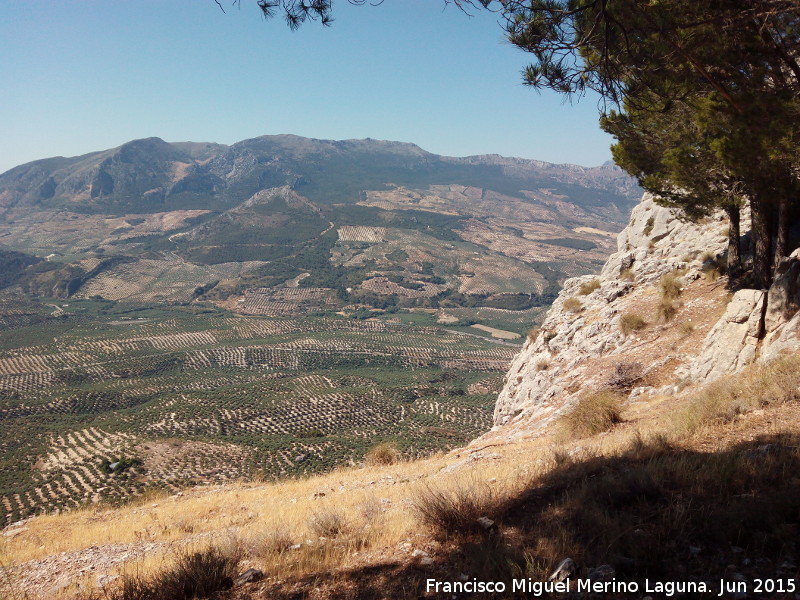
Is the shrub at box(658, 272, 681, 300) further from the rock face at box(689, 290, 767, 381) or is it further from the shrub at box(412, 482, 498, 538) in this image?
the shrub at box(412, 482, 498, 538)

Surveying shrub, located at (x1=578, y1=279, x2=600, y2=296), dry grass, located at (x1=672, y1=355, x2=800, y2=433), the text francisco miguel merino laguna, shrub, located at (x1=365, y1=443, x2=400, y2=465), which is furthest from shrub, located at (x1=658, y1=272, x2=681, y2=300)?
the text francisco miguel merino laguna

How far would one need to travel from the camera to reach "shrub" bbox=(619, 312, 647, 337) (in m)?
15.2

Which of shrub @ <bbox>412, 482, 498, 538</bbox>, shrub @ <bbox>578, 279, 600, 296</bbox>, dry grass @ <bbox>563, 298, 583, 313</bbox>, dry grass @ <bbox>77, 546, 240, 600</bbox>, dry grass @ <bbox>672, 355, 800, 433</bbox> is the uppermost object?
shrub @ <bbox>578, 279, 600, 296</bbox>

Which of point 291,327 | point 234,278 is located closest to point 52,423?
point 291,327

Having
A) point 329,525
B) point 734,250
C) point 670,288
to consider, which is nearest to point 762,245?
point 734,250

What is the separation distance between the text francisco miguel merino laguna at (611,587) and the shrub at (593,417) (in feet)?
21.3

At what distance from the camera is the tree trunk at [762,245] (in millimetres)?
11547

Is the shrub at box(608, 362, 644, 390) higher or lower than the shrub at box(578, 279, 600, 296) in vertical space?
lower

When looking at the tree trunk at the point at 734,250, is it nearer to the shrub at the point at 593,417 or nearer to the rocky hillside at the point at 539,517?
the rocky hillside at the point at 539,517

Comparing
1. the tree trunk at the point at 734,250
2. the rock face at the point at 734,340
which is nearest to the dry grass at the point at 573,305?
the tree trunk at the point at 734,250

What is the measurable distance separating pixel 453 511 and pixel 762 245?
11.7 m

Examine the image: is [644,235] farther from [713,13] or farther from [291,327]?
[291,327]

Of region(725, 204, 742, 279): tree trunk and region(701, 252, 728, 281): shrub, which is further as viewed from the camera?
region(701, 252, 728, 281): shrub

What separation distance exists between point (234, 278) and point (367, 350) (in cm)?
10228
